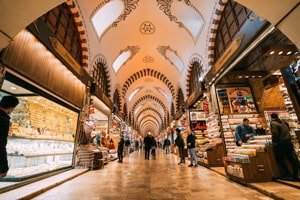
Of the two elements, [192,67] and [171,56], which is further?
[171,56]

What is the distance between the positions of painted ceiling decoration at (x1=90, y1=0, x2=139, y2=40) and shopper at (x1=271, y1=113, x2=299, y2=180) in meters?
6.98

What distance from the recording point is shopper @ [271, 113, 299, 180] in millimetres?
3145

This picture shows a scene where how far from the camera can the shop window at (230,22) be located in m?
4.41

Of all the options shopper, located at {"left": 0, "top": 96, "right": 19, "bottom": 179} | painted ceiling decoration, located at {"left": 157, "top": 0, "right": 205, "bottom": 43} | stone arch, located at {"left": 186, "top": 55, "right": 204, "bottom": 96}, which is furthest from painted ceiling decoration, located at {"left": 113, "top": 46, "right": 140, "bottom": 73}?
shopper, located at {"left": 0, "top": 96, "right": 19, "bottom": 179}

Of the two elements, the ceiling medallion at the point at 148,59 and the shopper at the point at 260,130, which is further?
the ceiling medallion at the point at 148,59

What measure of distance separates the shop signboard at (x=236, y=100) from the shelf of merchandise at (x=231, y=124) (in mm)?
171

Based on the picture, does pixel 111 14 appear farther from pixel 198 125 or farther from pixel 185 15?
pixel 198 125

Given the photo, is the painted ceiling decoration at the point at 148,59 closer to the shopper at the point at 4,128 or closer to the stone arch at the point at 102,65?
the stone arch at the point at 102,65

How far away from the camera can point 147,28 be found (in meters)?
8.70

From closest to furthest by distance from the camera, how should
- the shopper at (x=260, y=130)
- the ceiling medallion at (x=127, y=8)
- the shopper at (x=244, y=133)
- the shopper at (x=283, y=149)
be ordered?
the shopper at (x=283, y=149) → the shopper at (x=244, y=133) → the shopper at (x=260, y=130) → the ceiling medallion at (x=127, y=8)

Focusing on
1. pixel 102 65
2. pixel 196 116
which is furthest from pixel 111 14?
pixel 196 116

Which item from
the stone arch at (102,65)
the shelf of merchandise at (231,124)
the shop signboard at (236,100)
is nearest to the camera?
the shelf of merchandise at (231,124)

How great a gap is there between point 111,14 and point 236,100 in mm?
6322

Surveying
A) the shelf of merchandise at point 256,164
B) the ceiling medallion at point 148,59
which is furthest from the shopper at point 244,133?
the ceiling medallion at point 148,59
